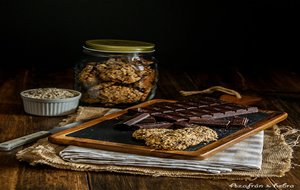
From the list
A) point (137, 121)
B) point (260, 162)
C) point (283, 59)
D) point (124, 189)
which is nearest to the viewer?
point (124, 189)

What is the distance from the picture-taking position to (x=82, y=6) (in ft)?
9.75

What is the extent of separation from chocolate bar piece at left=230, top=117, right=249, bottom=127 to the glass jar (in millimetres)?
397

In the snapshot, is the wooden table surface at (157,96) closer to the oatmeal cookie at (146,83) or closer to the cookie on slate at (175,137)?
A: the cookie on slate at (175,137)

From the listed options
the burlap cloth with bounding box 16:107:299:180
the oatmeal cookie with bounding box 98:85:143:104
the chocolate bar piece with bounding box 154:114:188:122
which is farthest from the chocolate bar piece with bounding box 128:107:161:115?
the burlap cloth with bounding box 16:107:299:180

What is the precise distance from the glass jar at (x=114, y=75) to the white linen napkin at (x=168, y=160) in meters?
0.52

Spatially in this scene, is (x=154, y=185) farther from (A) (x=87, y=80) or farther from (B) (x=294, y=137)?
(A) (x=87, y=80)

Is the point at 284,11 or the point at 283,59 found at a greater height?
the point at 284,11

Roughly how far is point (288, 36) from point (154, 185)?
2.03 metres

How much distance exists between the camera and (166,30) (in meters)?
3.06

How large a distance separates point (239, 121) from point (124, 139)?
0.34 meters

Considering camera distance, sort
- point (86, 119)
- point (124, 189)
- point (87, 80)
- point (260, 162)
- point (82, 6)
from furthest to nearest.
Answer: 1. point (82, 6)
2. point (87, 80)
3. point (86, 119)
4. point (260, 162)
5. point (124, 189)

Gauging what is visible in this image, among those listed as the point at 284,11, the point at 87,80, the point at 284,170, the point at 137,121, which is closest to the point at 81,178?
the point at 137,121

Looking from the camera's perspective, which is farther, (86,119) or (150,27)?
(150,27)

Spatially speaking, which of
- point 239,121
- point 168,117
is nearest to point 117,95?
point 168,117
